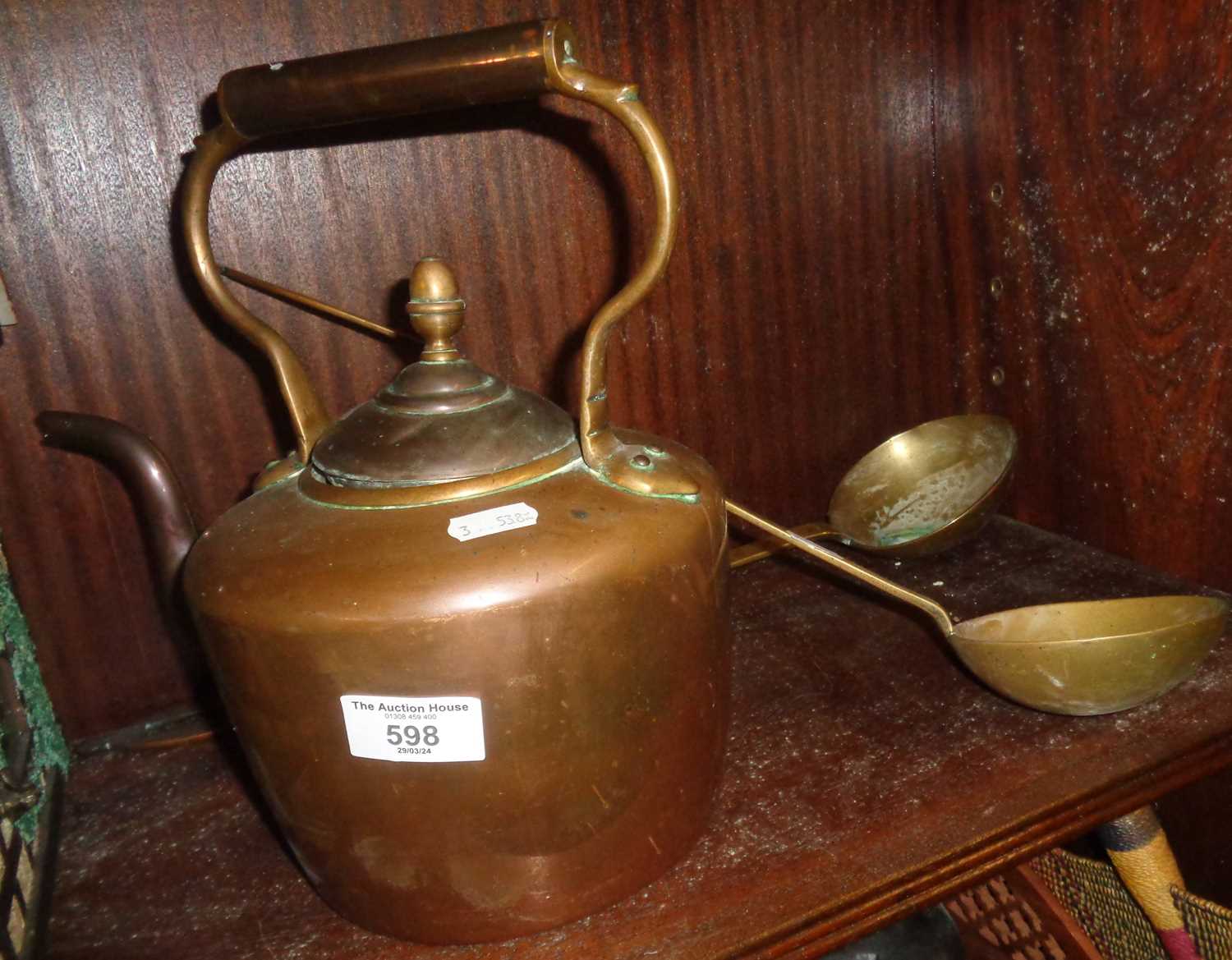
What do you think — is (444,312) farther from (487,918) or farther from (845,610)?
(845,610)

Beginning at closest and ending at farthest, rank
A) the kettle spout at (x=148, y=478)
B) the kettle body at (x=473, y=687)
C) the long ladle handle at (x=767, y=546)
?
the kettle body at (x=473, y=687) → the kettle spout at (x=148, y=478) → the long ladle handle at (x=767, y=546)

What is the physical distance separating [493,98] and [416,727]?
1.19 feet

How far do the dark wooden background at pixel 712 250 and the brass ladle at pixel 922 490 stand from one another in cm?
6

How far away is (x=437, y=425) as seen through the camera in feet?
1.81

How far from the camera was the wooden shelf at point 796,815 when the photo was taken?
0.57 meters

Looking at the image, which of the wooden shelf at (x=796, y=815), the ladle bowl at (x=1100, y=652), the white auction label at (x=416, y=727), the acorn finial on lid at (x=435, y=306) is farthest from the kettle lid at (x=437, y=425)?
the ladle bowl at (x=1100, y=652)

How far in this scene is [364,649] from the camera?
0.47 metres

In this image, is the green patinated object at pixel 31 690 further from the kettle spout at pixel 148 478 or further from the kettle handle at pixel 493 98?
the kettle handle at pixel 493 98

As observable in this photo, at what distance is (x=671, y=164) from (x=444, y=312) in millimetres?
163

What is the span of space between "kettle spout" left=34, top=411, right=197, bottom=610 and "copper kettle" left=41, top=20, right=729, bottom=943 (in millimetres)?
126

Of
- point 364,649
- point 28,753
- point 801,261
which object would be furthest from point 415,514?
point 801,261

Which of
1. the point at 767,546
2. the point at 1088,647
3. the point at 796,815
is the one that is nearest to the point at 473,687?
the point at 796,815

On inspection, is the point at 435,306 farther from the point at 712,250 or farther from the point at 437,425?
the point at 712,250

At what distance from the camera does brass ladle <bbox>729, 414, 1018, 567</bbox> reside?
38.9 inches
